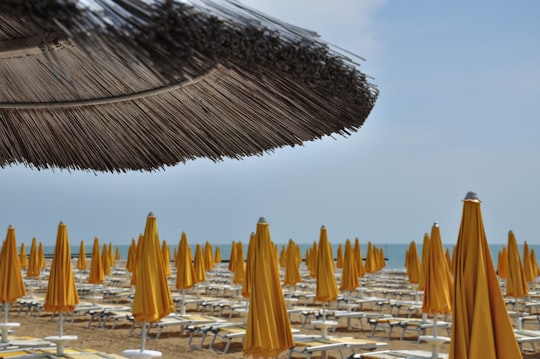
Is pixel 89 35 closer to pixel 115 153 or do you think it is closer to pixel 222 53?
pixel 222 53

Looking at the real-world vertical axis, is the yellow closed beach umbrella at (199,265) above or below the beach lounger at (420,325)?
above

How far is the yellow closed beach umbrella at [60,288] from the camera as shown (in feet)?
28.8

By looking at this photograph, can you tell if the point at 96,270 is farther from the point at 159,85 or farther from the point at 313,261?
the point at 159,85

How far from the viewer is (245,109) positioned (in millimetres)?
2879

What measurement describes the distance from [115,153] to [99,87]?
71 cm

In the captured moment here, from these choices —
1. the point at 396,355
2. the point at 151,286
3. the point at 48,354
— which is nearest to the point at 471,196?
the point at 151,286

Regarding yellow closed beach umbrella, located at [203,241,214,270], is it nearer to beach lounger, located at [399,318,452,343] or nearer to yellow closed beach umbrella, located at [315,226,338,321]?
beach lounger, located at [399,318,452,343]

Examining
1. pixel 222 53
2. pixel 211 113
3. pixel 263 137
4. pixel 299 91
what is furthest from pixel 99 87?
pixel 222 53

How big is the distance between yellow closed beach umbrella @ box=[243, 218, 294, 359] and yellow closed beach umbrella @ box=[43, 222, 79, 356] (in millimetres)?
3363

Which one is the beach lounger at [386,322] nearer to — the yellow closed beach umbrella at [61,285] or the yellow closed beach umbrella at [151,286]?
the yellow closed beach umbrella at [151,286]

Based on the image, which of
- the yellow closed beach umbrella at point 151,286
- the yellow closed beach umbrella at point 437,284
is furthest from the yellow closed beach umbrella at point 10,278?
the yellow closed beach umbrella at point 437,284

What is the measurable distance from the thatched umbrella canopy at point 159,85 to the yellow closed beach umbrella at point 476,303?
1943 mm

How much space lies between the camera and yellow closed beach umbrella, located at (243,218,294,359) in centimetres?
655

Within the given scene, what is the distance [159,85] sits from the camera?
109 inches
